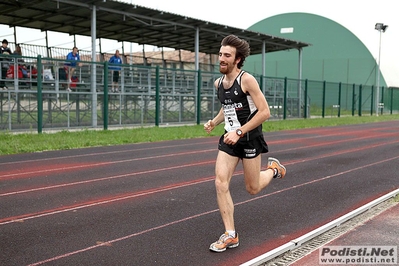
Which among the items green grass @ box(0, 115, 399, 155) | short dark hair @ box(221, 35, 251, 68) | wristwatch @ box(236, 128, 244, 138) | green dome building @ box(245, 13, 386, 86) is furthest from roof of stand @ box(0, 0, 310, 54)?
green dome building @ box(245, 13, 386, 86)

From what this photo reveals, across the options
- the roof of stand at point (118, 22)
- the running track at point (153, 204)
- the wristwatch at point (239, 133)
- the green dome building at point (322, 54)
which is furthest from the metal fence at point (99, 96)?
the green dome building at point (322, 54)

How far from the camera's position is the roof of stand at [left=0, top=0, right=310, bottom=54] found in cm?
1952

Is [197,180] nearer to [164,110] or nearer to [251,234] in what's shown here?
[251,234]

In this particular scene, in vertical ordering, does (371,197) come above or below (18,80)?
below

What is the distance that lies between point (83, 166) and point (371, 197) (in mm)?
5635

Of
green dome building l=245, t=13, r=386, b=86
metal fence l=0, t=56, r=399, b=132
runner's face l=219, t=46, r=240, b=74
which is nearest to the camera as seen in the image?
runner's face l=219, t=46, r=240, b=74

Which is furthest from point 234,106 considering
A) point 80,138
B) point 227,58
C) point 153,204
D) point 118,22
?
point 118,22

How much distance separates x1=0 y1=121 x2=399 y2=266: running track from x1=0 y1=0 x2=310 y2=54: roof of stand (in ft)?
32.6

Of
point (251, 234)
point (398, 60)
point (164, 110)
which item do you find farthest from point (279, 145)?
point (398, 60)

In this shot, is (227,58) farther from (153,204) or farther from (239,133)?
(153,204)

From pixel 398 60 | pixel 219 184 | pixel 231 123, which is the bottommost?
pixel 219 184

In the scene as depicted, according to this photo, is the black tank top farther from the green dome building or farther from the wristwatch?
the green dome building

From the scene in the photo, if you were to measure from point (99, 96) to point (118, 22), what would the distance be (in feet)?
20.3

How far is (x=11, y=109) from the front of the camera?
15.6m
